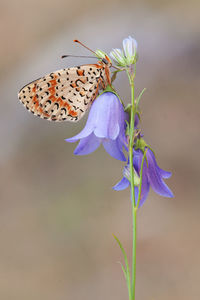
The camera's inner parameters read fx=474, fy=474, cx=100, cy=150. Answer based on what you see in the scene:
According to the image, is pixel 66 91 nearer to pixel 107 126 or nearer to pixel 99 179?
pixel 107 126

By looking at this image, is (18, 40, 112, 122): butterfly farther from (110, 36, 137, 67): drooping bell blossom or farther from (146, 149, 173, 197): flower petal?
(146, 149, 173, 197): flower petal

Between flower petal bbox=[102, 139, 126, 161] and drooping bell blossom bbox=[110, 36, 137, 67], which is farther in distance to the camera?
flower petal bbox=[102, 139, 126, 161]

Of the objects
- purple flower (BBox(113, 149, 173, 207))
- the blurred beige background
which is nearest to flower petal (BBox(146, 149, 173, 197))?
purple flower (BBox(113, 149, 173, 207))

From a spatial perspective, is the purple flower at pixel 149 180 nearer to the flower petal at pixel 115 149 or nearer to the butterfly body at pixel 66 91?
the flower petal at pixel 115 149

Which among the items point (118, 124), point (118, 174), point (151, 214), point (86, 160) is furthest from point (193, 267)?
point (118, 124)

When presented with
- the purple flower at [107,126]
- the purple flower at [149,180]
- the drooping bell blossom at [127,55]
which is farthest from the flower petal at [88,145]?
the drooping bell blossom at [127,55]
